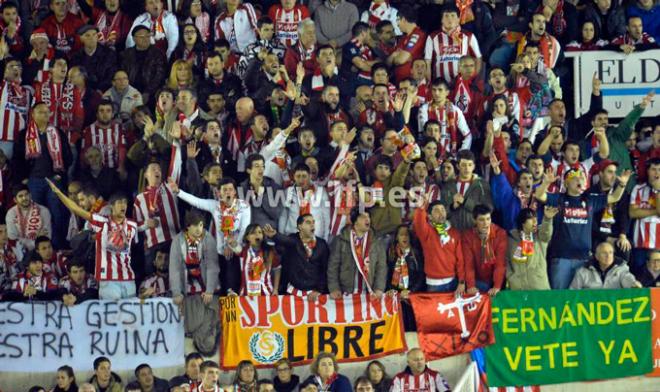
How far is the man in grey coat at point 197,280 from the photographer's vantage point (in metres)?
22.2

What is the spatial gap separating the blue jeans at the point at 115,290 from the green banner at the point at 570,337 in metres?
3.99

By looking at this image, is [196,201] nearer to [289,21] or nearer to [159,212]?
[159,212]

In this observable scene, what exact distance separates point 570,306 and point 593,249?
2.70 feet

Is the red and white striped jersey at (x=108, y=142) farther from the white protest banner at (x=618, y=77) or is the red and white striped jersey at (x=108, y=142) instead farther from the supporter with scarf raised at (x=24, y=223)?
the white protest banner at (x=618, y=77)

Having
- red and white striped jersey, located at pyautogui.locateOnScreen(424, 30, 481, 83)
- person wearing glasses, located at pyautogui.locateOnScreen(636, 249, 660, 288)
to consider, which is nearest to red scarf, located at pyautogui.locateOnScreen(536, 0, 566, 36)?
red and white striped jersey, located at pyautogui.locateOnScreen(424, 30, 481, 83)

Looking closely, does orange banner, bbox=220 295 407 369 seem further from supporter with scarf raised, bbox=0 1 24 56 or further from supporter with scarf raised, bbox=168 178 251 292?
supporter with scarf raised, bbox=0 1 24 56

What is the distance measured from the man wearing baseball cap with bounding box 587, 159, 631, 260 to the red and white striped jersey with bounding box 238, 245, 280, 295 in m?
3.69

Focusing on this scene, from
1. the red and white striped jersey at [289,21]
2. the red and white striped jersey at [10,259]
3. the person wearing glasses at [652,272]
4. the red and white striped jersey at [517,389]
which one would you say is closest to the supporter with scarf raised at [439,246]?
the red and white striped jersey at [517,389]

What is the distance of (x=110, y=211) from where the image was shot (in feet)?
73.9

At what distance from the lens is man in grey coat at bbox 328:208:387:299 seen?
22.2m

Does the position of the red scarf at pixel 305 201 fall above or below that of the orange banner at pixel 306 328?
above

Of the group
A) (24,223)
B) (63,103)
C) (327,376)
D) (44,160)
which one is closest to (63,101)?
(63,103)

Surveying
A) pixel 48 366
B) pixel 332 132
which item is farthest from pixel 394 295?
pixel 48 366

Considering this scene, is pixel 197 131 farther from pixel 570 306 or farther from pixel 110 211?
pixel 570 306
